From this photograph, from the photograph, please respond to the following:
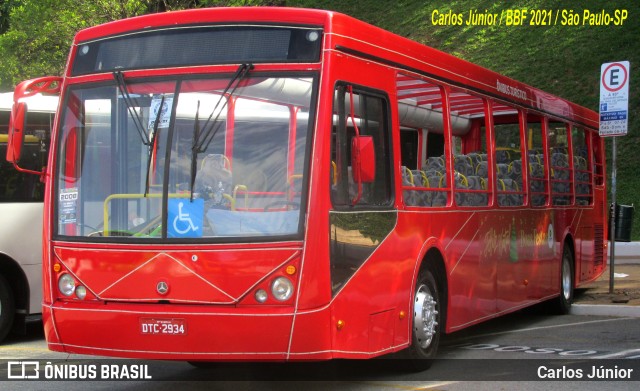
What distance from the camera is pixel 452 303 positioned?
969 centimetres

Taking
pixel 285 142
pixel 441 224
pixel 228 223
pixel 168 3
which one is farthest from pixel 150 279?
pixel 168 3

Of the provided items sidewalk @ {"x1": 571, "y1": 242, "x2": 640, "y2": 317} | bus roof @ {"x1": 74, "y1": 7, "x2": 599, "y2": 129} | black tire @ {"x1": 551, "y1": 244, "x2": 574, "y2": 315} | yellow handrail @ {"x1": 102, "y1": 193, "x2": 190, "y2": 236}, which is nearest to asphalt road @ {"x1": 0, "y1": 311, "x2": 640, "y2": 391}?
yellow handrail @ {"x1": 102, "y1": 193, "x2": 190, "y2": 236}

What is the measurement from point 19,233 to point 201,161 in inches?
200

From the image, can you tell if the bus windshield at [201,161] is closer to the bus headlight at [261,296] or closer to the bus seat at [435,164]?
the bus headlight at [261,296]

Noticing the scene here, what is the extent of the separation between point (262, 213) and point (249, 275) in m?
0.46

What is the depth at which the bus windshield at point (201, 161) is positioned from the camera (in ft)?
23.8

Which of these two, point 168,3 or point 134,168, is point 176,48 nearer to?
point 134,168

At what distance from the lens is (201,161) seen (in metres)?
7.36

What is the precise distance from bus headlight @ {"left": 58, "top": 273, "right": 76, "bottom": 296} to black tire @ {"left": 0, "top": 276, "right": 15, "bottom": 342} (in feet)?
13.8

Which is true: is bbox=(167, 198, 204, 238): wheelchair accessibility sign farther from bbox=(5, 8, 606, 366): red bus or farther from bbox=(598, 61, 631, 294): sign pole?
bbox=(598, 61, 631, 294): sign pole

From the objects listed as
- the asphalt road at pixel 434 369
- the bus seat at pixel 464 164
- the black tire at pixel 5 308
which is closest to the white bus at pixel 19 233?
the black tire at pixel 5 308

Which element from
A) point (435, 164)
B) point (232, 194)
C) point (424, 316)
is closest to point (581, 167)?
point (435, 164)

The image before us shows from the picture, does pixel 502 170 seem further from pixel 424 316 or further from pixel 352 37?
pixel 352 37

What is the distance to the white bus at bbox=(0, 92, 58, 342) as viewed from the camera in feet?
38.0
